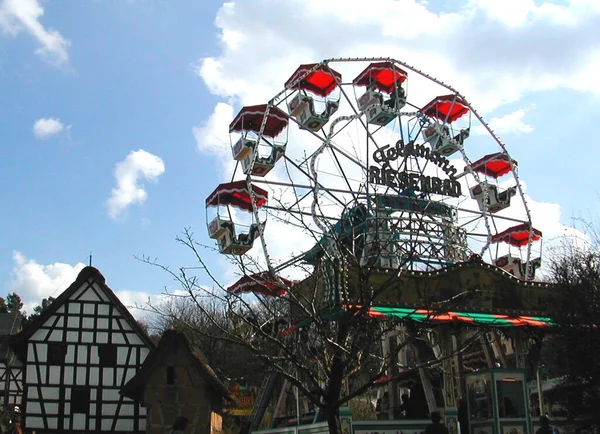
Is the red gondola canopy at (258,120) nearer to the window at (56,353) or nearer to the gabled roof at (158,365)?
the window at (56,353)

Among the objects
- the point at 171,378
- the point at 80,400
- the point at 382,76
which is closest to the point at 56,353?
the point at 80,400

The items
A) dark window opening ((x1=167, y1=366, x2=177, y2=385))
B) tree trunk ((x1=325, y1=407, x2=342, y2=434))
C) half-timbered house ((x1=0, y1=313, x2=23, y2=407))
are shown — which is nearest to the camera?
tree trunk ((x1=325, y1=407, x2=342, y2=434))

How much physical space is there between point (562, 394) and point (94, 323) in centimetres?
1676

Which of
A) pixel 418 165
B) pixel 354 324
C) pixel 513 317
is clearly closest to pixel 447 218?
pixel 418 165

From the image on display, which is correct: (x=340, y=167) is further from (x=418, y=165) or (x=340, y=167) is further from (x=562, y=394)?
(x=562, y=394)

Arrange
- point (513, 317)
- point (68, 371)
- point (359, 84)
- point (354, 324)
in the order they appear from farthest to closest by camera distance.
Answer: point (359, 84) → point (68, 371) → point (513, 317) → point (354, 324)

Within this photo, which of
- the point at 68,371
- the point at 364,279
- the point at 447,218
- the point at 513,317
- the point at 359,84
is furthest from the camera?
the point at 359,84

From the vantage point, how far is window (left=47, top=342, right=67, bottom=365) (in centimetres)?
2538

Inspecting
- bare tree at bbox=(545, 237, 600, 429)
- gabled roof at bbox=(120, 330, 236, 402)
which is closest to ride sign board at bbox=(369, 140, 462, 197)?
gabled roof at bbox=(120, 330, 236, 402)

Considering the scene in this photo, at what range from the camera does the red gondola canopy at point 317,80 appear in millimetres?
31766

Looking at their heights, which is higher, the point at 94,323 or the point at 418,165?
the point at 418,165

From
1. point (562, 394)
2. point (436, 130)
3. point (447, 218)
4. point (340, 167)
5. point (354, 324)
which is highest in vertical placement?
point (436, 130)

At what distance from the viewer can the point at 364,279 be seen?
11484 millimetres

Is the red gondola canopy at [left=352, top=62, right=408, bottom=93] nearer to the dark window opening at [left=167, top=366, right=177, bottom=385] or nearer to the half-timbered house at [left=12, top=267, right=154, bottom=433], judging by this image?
the half-timbered house at [left=12, top=267, right=154, bottom=433]
